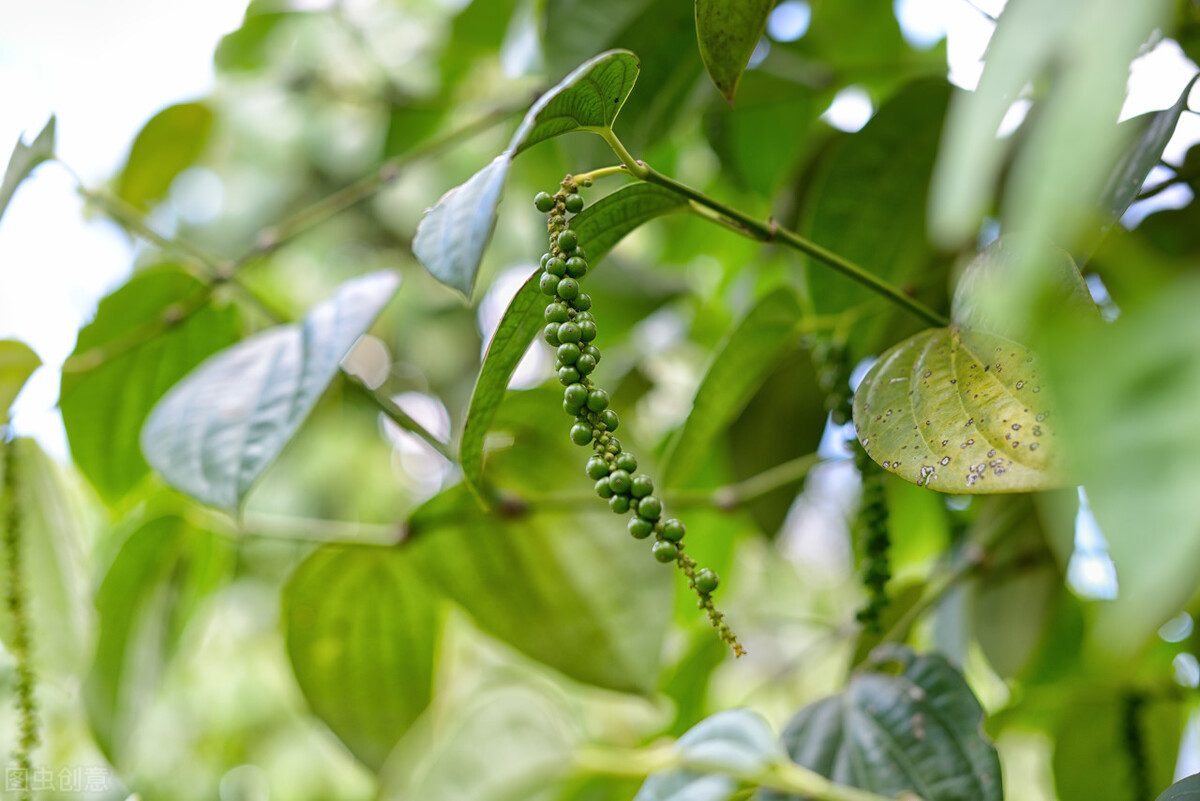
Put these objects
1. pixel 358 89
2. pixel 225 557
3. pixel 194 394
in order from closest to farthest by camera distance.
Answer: pixel 194 394
pixel 225 557
pixel 358 89

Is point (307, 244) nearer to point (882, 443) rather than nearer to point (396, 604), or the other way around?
point (396, 604)

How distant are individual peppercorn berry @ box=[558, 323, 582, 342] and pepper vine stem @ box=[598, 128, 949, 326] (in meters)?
0.06

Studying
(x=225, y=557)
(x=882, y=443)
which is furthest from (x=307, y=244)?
(x=882, y=443)

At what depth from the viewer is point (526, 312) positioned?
10.4 inches

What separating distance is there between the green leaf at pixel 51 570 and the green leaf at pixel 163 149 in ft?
0.91

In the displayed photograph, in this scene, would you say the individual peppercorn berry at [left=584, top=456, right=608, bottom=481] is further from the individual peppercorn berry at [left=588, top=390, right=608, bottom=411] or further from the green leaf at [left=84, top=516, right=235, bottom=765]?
the green leaf at [left=84, top=516, right=235, bottom=765]

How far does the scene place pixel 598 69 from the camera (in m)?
0.25

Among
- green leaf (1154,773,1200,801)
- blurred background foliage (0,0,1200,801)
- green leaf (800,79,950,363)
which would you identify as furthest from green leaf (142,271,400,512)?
green leaf (1154,773,1200,801)

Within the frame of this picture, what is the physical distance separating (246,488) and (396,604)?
0.62ft

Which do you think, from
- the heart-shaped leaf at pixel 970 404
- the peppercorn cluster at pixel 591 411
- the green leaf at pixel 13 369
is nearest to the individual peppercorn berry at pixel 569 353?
the peppercorn cluster at pixel 591 411

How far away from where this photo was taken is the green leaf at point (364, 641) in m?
0.48

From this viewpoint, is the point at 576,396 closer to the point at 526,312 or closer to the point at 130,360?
the point at 526,312

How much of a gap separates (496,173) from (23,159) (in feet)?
0.98

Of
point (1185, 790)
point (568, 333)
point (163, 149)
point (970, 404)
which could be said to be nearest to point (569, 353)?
point (568, 333)
